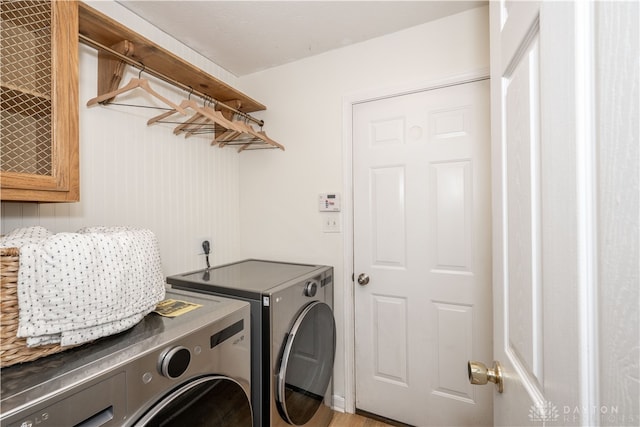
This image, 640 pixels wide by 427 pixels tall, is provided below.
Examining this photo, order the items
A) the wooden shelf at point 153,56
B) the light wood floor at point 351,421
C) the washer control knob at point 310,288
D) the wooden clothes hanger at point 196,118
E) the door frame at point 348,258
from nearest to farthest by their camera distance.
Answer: the wooden shelf at point 153,56, the wooden clothes hanger at point 196,118, the washer control knob at point 310,288, the light wood floor at point 351,421, the door frame at point 348,258

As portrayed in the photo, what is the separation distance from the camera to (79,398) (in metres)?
0.61

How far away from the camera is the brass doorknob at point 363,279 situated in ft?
6.04

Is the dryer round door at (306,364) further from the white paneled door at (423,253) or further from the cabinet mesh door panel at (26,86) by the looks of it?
A: the cabinet mesh door panel at (26,86)

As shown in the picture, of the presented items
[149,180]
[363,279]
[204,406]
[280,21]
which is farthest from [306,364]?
[280,21]

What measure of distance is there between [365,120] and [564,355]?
1660 millimetres

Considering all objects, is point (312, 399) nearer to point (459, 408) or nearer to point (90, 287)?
point (459, 408)

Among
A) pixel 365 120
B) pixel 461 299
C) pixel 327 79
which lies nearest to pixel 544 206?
pixel 461 299

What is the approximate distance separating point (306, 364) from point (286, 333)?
30cm

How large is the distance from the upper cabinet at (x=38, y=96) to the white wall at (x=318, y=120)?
1.27 m

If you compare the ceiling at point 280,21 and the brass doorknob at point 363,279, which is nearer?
the ceiling at point 280,21

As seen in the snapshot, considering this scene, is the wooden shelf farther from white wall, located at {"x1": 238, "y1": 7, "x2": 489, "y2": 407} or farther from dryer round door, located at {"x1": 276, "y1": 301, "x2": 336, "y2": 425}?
dryer round door, located at {"x1": 276, "y1": 301, "x2": 336, "y2": 425}

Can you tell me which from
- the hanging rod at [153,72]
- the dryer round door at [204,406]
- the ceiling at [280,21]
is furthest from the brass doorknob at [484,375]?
the hanging rod at [153,72]

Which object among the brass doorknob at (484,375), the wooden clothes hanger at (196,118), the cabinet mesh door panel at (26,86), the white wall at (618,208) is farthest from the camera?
the wooden clothes hanger at (196,118)

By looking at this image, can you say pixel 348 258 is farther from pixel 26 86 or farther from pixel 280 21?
pixel 26 86
